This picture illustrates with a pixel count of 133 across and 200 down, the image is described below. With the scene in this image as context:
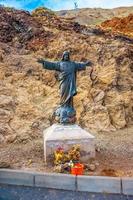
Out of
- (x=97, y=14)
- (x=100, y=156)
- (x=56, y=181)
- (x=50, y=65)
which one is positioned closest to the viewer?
(x=56, y=181)

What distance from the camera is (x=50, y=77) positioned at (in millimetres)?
16766

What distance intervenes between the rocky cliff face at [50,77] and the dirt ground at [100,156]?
119 cm

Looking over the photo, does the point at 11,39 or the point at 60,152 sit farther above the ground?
the point at 11,39

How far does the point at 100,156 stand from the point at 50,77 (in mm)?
6468

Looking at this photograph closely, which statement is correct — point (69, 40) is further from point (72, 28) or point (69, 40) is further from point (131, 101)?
point (131, 101)

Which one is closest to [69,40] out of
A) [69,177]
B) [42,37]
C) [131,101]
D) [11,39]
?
→ [42,37]

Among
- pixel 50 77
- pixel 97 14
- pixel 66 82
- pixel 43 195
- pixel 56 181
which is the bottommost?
pixel 43 195

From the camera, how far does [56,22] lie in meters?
21.2

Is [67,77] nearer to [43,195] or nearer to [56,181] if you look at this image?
[56,181]

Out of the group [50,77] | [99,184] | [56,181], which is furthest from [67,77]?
[50,77]

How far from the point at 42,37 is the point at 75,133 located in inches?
375

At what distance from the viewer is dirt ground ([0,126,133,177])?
986 cm

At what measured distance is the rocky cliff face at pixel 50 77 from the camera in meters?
14.6

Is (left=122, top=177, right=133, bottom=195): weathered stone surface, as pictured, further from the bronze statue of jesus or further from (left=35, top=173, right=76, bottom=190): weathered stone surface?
the bronze statue of jesus
